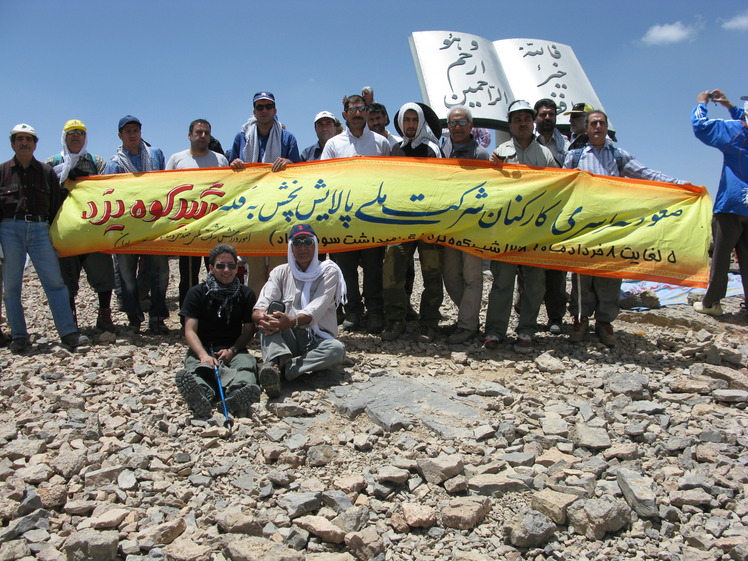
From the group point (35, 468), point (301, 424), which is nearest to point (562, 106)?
point (301, 424)

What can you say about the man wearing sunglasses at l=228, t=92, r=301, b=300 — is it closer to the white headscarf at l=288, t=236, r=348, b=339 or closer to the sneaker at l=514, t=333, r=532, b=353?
the white headscarf at l=288, t=236, r=348, b=339

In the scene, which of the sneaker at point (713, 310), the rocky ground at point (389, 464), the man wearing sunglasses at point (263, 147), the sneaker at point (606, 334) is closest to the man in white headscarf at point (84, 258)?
the rocky ground at point (389, 464)

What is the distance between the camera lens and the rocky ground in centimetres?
305

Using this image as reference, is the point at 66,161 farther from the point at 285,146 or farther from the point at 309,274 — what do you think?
the point at 309,274

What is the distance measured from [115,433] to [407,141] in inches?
161

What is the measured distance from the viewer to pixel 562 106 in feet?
47.2

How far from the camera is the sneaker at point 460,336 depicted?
6254mm

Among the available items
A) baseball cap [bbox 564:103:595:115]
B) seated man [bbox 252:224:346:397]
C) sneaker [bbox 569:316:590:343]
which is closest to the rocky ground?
seated man [bbox 252:224:346:397]

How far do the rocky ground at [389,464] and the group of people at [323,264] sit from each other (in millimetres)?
582

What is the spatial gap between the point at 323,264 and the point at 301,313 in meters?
0.52

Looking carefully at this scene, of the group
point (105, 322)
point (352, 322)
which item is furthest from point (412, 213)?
point (105, 322)

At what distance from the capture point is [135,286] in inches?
264

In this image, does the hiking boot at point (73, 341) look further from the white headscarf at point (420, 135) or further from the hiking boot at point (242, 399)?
the white headscarf at point (420, 135)

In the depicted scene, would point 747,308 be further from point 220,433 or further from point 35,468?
point 35,468
